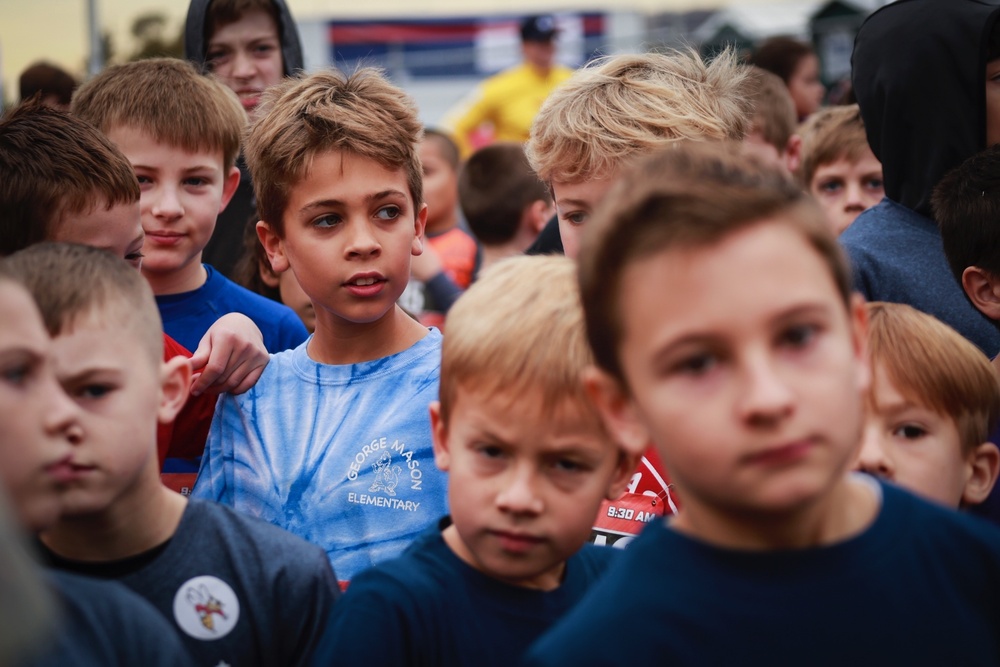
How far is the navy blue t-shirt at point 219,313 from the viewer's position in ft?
12.6

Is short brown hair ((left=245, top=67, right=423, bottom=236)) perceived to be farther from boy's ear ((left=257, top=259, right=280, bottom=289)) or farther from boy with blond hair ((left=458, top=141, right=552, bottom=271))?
boy with blond hair ((left=458, top=141, right=552, bottom=271))

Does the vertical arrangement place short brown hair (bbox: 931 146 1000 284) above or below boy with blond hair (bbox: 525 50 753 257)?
below

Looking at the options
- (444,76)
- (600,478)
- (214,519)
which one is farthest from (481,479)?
(444,76)

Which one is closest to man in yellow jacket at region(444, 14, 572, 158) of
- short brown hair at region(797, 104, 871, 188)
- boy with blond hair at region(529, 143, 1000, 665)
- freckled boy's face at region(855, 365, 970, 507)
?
short brown hair at region(797, 104, 871, 188)

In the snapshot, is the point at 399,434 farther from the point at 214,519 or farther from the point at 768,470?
the point at 768,470

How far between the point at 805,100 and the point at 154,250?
19.9 ft

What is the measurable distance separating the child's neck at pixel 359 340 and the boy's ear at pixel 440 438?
764mm

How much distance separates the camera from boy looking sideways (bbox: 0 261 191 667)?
71.4 inches

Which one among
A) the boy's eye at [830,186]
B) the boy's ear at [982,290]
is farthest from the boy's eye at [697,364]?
the boy's eye at [830,186]

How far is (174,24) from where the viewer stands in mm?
9211

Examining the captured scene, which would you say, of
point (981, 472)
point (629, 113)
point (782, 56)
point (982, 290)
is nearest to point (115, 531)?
point (629, 113)

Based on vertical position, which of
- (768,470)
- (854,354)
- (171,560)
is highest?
(854,354)

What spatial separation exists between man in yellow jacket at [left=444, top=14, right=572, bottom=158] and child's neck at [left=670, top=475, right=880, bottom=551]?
918 cm

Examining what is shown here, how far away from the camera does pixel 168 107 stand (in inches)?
160
